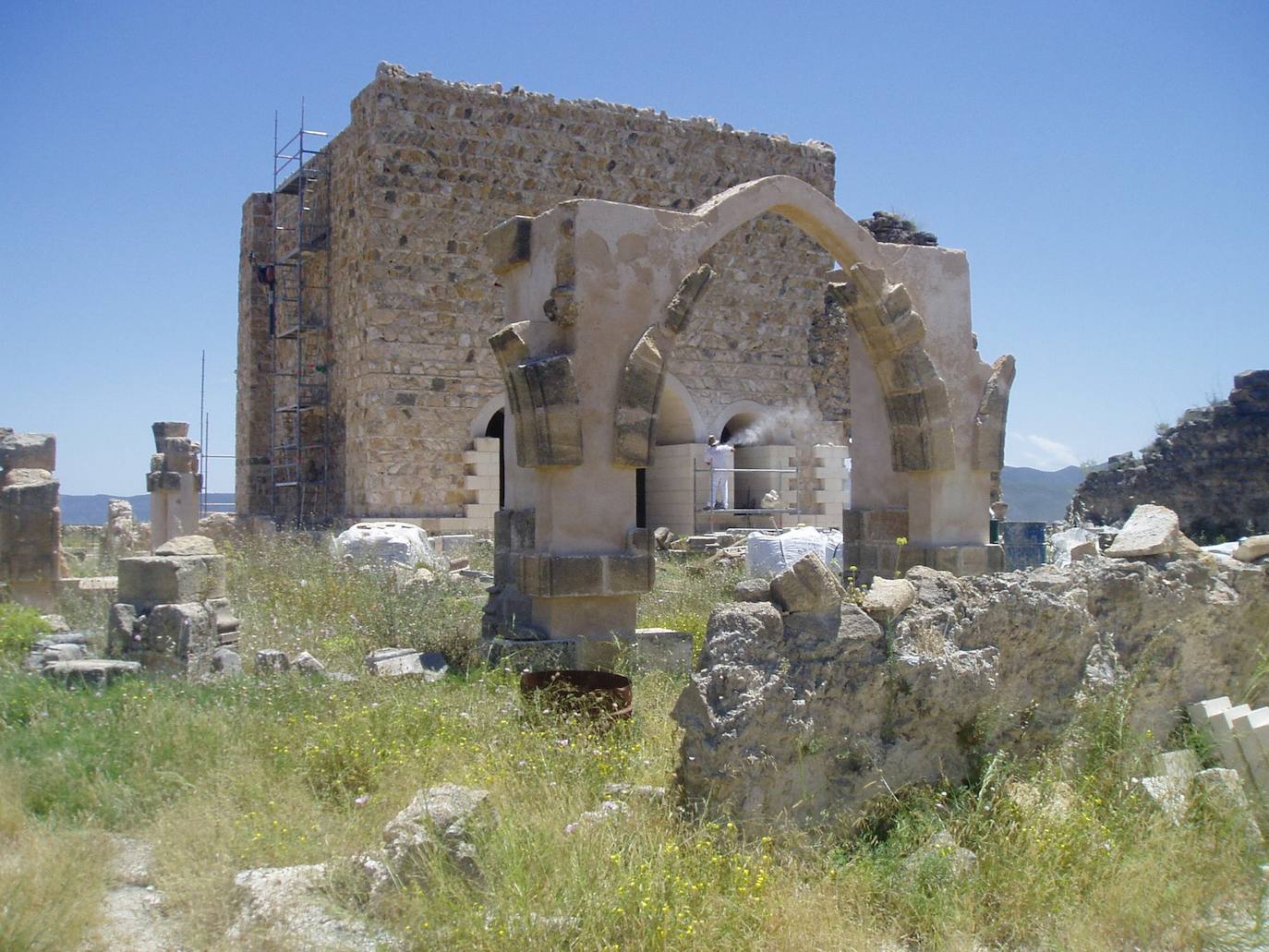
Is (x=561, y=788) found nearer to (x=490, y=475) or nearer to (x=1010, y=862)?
(x=1010, y=862)

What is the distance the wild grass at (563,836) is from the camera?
339 centimetres

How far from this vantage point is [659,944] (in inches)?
128

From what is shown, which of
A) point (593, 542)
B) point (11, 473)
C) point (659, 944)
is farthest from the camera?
point (11, 473)

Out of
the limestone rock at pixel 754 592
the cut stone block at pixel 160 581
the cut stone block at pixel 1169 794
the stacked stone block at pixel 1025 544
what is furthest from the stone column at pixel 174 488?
the cut stone block at pixel 1169 794

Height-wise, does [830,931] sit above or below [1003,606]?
below

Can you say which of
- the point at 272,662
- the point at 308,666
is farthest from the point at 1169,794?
the point at 272,662

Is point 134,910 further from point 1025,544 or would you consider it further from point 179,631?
point 1025,544

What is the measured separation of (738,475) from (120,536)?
8768mm

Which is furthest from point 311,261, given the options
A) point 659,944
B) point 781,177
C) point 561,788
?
point 659,944

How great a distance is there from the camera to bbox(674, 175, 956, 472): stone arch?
7.54 metres

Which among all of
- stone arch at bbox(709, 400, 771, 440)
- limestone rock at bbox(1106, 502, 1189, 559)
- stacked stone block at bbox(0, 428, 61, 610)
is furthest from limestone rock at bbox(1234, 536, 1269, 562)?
stone arch at bbox(709, 400, 771, 440)

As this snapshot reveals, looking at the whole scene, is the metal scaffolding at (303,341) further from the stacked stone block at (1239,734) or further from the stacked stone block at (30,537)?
the stacked stone block at (1239,734)

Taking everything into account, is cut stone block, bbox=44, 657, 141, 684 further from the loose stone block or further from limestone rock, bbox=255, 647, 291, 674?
the loose stone block

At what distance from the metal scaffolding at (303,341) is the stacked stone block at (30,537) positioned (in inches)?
185
